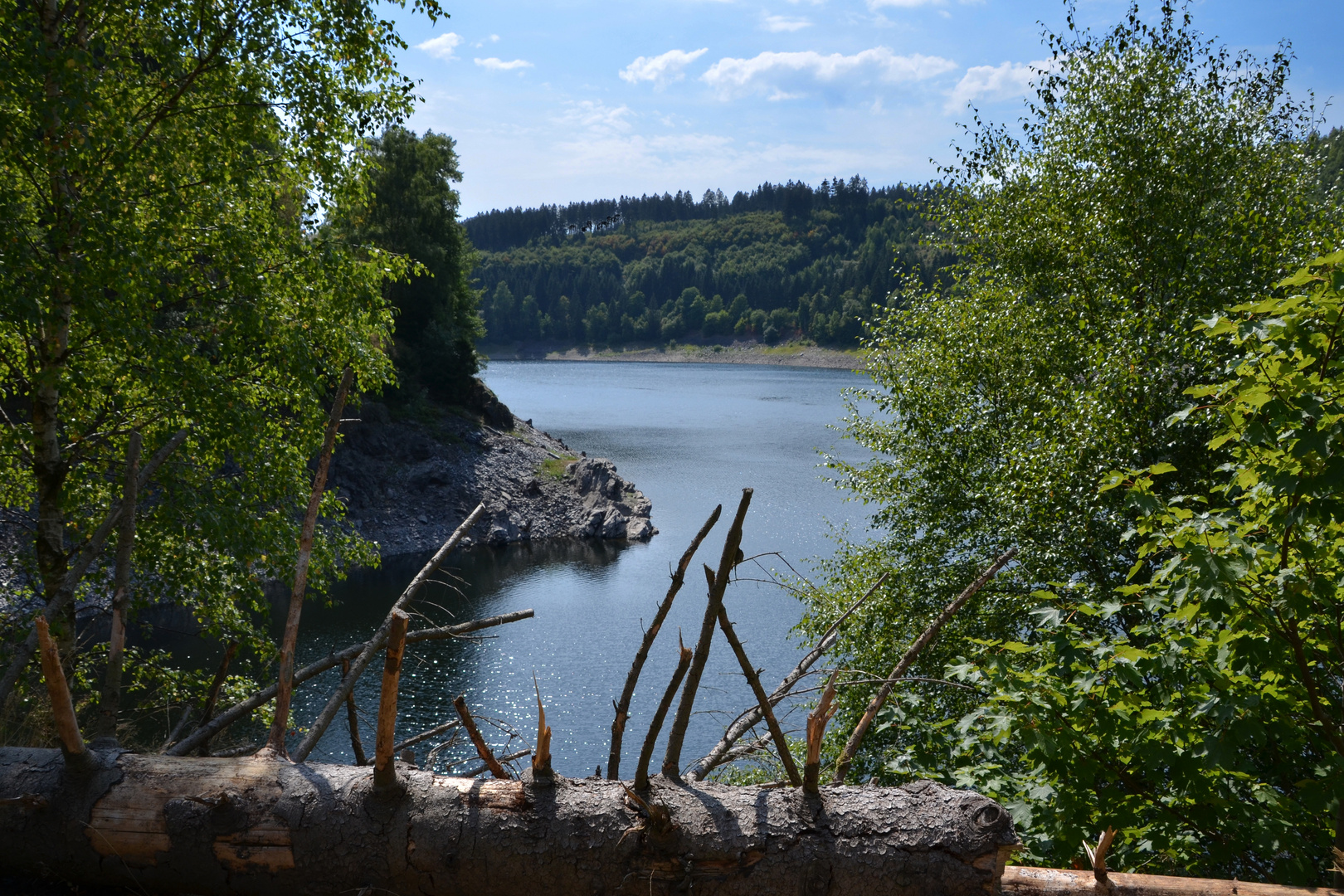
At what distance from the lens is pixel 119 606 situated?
498 cm

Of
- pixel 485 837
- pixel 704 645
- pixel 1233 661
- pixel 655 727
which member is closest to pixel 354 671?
pixel 485 837

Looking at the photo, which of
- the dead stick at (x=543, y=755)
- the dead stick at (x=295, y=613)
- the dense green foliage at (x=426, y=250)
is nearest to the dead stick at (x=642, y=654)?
the dead stick at (x=543, y=755)

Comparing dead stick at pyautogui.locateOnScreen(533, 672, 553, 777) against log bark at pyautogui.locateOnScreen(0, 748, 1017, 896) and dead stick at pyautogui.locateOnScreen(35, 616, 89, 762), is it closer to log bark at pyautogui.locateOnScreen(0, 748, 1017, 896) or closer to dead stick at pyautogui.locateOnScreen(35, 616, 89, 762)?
log bark at pyautogui.locateOnScreen(0, 748, 1017, 896)

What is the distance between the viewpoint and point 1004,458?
1330 centimetres

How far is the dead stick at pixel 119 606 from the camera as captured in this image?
15.7 ft

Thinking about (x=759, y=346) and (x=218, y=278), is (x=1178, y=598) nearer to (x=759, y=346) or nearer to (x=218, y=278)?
(x=218, y=278)

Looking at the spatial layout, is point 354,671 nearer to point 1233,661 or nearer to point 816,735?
point 816,735

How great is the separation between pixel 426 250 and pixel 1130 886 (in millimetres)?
45021

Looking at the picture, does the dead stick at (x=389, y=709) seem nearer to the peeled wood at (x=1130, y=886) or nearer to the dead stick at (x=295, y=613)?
the dead stick at (x=295, y=613)

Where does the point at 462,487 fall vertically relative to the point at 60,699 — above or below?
below

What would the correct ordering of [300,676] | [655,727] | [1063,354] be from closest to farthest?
[655,727]
[300,676]
[1063,354]

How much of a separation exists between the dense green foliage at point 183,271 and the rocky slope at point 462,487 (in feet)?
90.7

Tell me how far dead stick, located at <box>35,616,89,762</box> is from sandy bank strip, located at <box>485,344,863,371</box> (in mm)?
144332

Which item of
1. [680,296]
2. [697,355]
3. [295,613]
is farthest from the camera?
[680,296]
